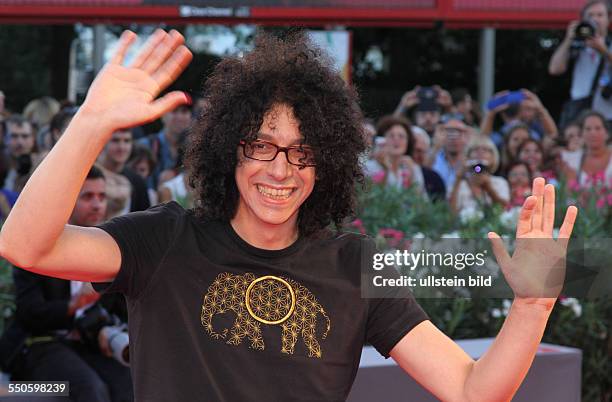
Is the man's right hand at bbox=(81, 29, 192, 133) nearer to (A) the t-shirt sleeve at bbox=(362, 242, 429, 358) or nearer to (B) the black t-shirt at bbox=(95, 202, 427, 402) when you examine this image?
(B) the black t-shirt at bbox=(95, 202, 427, 402)

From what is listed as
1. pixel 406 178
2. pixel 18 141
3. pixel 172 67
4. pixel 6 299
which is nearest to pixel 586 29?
pixel 406 178

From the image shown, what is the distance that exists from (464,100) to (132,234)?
7600mm

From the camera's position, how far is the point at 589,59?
8.78 metres

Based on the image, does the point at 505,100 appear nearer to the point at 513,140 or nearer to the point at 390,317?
the point at 513,140

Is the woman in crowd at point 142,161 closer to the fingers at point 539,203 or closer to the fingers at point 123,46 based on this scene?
the fingers at point 123,46

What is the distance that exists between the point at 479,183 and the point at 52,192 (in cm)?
480

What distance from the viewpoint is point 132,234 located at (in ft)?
8.36

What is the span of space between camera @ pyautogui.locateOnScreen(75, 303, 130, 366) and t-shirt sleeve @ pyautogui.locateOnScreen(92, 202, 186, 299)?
2137 mm

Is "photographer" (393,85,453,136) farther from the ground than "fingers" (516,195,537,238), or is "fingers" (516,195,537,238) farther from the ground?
"photographer" (393,85,453,136)

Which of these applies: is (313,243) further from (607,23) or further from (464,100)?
(464,100)

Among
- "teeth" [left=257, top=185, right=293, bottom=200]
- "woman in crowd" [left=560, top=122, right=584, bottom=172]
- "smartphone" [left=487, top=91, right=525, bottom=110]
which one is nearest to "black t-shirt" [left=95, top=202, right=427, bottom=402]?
"teeth" [left=257, top=185, right=293, bottom=200]

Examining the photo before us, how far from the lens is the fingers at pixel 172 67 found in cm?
241

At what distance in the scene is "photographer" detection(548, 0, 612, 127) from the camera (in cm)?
827

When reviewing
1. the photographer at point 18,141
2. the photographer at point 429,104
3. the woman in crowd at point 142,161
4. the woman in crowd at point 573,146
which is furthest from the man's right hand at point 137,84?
the photographer at point 429,104
